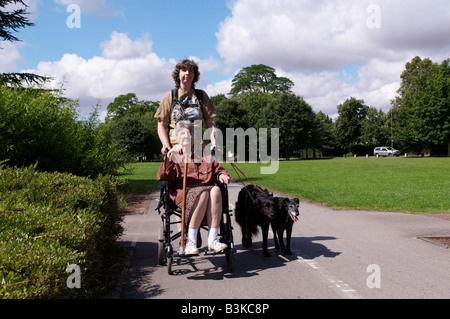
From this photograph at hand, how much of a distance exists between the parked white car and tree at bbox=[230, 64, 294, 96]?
22847 mm

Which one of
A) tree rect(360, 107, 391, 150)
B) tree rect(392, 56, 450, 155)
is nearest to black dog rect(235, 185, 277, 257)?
tree rect(392, 56, 450, 155)

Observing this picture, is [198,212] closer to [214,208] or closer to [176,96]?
[214,208]

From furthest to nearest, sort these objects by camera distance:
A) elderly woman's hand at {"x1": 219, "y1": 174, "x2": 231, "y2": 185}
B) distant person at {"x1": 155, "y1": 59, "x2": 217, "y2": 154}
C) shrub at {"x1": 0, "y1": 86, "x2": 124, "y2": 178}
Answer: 1. shrub at {"x1": 0, "y1": 86, "x2": 124, "y2": 178}
2. distant person at {"x1": 155, "y1": 59, "x2": 217, "y2": 154}
3. elderly woman's hand at {"x1": 219, "y1": 174, "x2": 231, "y2": 185}

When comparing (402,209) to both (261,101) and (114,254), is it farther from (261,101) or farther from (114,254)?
(261,101)

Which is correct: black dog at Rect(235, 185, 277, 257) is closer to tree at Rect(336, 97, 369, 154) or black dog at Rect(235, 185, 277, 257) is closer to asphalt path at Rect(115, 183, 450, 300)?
asphalt path at Rect(115, 183, 450, 300)

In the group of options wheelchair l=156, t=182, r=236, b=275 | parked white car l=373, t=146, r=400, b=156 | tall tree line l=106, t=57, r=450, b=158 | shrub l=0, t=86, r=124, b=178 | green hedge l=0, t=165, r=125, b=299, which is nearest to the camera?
green hedge l=0, t=165, r=125, b=299

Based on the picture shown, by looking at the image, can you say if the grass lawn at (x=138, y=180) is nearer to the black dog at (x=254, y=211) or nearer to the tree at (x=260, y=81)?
the black dog at (x=254, y=211)

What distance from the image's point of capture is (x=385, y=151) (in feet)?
273

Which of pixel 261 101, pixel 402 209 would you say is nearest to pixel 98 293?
pixel 402 209

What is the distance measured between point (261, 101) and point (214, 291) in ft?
250

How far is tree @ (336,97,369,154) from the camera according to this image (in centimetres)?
9238

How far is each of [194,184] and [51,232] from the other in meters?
2.18

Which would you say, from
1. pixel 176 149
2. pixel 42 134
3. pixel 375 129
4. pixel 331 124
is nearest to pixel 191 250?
pixel 176 149
